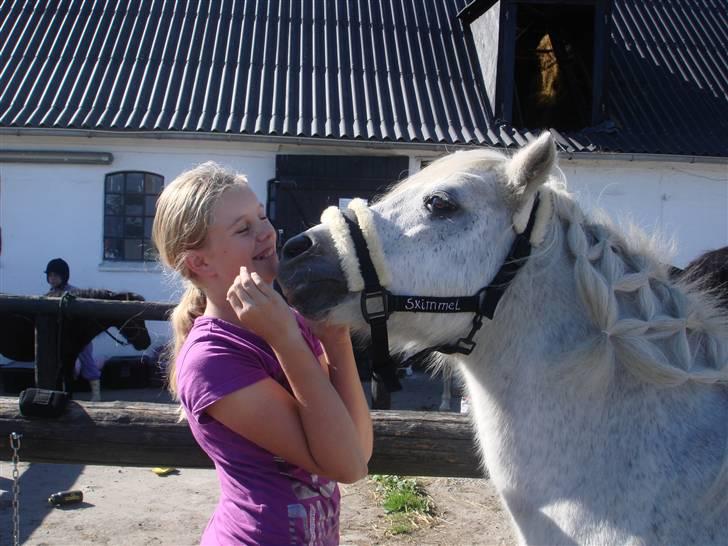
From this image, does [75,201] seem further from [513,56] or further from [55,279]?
[513,56]

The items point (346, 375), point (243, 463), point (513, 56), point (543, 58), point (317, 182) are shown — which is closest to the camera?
point (243, 463)

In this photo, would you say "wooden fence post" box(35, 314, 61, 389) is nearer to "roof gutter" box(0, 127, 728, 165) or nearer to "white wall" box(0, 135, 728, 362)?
"white wall" box(0, 135, 728, 362)

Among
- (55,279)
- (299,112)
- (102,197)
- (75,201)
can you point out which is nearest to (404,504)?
(55,279)

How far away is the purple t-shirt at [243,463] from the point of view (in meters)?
1.48

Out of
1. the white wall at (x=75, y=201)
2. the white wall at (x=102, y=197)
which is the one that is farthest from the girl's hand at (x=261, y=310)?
the white wall at (x=75, y=201)

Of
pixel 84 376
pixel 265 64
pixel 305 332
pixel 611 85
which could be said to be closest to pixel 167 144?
pixel 265 64

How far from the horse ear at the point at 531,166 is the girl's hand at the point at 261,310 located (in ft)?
2.37

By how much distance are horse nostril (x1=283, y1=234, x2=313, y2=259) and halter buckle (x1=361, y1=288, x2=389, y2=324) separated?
20cm

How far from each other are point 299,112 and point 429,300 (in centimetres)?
807

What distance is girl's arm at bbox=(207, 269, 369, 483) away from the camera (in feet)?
4.59

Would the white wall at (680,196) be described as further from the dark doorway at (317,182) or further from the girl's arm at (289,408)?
the girl's arm at (289,408)

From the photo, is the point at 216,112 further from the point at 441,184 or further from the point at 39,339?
the point at 441,184

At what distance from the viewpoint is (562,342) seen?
1734mm

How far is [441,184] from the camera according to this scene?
180 centimetres
